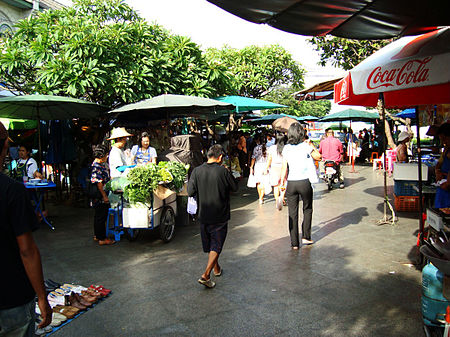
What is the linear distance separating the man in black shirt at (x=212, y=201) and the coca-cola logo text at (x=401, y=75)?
216cm

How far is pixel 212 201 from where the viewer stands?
472 centimetres

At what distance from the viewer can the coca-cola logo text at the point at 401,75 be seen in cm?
409

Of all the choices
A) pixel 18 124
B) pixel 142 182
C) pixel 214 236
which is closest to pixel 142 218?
pixel 142 182

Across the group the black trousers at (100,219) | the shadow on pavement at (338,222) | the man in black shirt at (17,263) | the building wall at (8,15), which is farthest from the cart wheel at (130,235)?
the building wall at (8,15)

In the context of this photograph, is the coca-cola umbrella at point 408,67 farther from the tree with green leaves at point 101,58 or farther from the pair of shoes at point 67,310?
the tree with green leaves at point 101,58

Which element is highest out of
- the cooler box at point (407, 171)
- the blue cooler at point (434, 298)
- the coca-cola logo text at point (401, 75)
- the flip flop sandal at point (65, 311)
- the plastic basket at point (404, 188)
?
the coca-cola logo text at point (401, 75)

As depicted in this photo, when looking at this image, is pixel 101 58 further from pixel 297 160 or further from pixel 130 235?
pixel 297 160

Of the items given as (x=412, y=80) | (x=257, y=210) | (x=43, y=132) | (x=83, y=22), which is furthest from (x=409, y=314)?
(x=43, y=132)

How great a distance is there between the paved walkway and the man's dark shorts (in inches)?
19.6

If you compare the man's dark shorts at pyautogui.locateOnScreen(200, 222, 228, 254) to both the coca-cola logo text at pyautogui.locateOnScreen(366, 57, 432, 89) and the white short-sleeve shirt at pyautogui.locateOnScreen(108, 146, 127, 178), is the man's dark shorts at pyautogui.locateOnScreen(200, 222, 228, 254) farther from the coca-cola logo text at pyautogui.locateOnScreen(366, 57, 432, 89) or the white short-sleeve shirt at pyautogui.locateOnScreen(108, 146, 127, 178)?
the white short-sleeve shirt at pyautogui.locateOnScreen(108, 146, 127, 178)

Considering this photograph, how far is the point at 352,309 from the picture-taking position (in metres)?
3.98

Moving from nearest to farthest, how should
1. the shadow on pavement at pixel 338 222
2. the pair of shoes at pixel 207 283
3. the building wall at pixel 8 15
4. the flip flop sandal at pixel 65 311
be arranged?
the flip flop sandal at pixel 65 311 < the pair of shoes at pixel 207 283 < the shadow on pavement at pixel 338 222 < the building wall at pixel 8 15

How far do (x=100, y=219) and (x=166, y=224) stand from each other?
1.17 metres

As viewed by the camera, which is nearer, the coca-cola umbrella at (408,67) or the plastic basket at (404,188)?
the coca-cola umbrella at (408,67)
